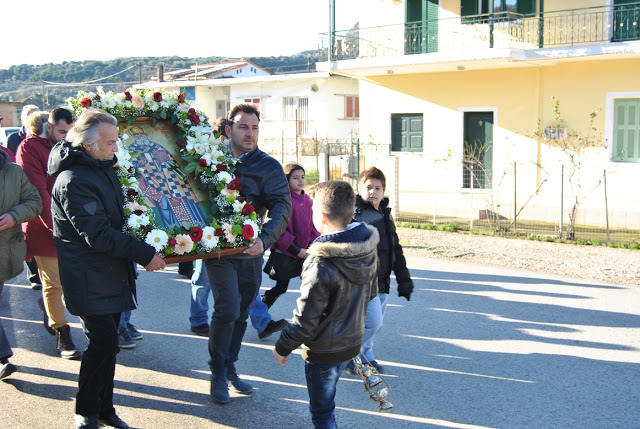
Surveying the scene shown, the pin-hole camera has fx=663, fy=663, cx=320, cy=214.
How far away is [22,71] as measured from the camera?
85.1m

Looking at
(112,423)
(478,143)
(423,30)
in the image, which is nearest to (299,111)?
(423,30)

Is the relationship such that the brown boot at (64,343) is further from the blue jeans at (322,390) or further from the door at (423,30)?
the door at (423,30)

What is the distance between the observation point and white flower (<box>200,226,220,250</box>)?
4.69 meters

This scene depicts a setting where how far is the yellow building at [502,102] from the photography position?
15766mm

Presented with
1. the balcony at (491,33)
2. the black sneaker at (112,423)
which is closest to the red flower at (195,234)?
the black sneaker at (112,423)

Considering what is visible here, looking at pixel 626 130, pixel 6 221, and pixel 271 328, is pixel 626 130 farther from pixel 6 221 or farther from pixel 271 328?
pixel 6 221

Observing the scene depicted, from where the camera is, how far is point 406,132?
19.6m

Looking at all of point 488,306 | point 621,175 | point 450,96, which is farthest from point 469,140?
→ point 488,306

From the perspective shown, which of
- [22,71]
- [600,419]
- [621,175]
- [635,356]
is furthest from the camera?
[22,71]

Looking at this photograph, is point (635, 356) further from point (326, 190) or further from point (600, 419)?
point (326, 190)

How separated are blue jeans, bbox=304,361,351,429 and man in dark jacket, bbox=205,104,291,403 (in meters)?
1.26

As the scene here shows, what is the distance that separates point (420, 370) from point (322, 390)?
2.17 meters

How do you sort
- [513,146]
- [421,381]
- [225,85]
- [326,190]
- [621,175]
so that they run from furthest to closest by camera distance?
1. [225,85]
2. [513,146]
3. [621,175]
4. [421,381]
5. [326,190]

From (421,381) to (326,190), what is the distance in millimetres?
2444
